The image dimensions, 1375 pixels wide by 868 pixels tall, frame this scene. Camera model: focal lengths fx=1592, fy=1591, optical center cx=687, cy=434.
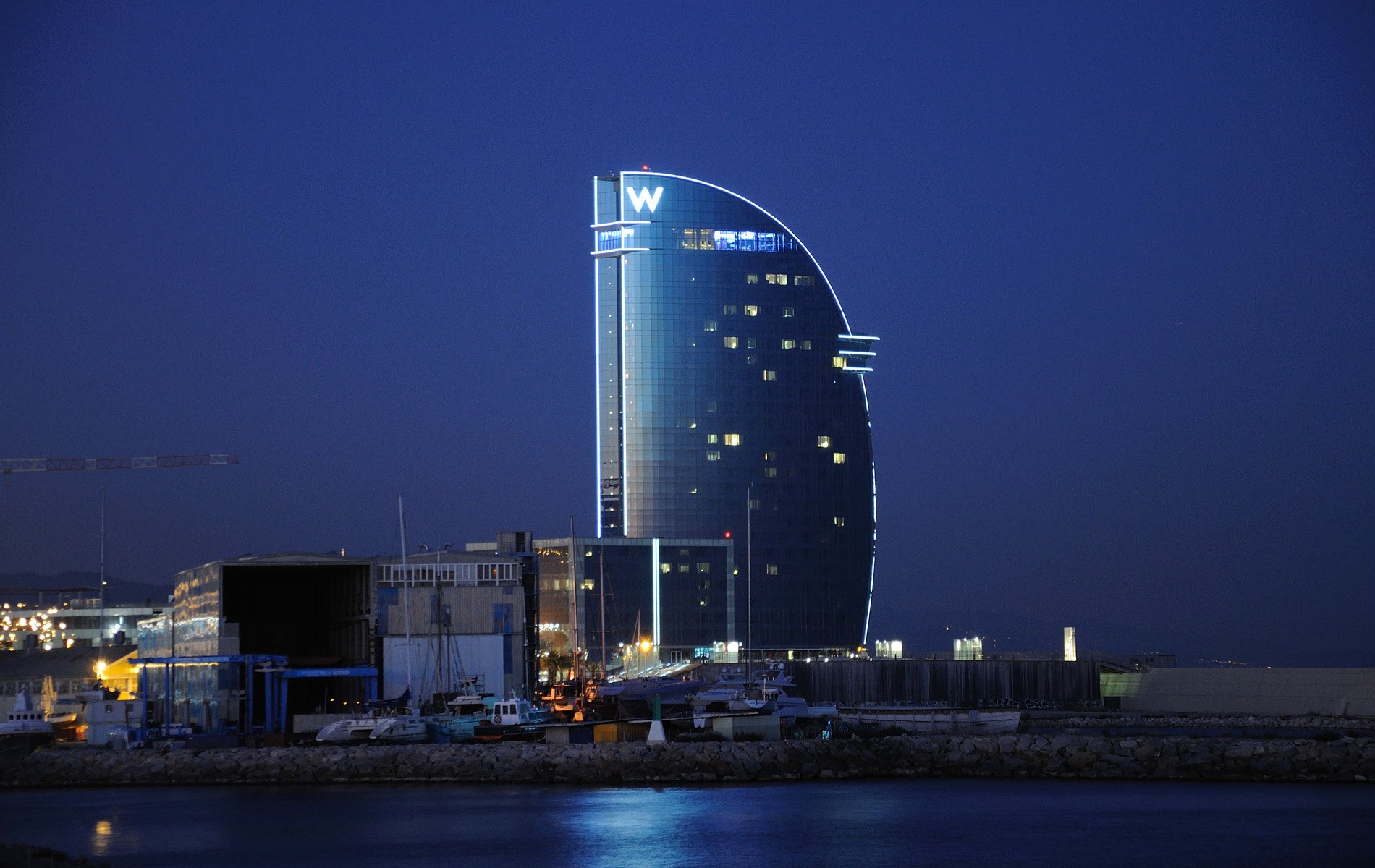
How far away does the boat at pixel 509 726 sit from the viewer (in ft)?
227

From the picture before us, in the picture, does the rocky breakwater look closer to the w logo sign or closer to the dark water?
the dark water

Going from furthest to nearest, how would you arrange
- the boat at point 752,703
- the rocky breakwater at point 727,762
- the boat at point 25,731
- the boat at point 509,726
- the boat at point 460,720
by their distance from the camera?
the boat at point 752,703 → the boat at point 460,720 → the boat at point 509,726 → the boat at point 25,731 → the rocky breakwater at point 727,762

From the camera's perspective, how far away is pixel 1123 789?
57.4m

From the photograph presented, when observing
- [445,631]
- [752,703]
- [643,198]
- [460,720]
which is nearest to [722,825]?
[752,703]

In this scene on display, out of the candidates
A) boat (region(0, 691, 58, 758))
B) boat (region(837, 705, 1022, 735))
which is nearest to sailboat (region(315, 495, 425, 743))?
boat (region(0, 691, 58, 758))

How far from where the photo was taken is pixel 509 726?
69500mm

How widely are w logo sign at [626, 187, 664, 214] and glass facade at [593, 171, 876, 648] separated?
18 cm

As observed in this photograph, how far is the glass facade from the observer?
164000 mm

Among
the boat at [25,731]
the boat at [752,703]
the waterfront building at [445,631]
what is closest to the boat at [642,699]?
the boat at [752,703]

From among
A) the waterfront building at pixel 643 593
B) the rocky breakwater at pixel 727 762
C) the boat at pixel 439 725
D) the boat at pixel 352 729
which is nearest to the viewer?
the rocky breakwater at pixel 727 762

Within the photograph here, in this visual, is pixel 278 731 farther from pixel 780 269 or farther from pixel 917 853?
pixel 780 269

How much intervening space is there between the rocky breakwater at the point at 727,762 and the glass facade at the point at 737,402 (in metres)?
99.0

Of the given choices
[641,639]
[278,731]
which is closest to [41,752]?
[278,731]

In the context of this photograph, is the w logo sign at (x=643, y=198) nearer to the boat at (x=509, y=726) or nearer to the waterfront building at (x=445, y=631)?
the waterfront building at (x=445, y=631)
